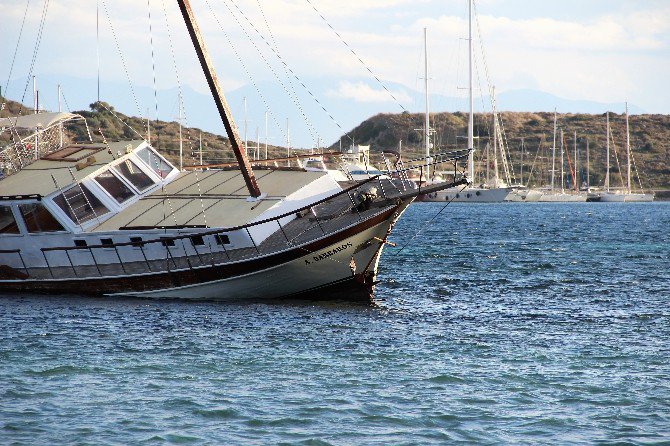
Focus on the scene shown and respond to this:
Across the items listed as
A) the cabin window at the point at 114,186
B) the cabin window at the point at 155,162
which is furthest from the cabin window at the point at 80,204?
the cabin window at the point at 155,162

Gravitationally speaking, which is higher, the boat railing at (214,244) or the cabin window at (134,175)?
the cabin window at (134,175)

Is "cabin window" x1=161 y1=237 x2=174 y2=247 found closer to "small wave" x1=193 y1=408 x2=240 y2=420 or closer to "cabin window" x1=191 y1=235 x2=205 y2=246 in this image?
"cabin window" x1=191 y1=235 x2=205 y2=246

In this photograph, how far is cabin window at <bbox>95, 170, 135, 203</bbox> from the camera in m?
37.4

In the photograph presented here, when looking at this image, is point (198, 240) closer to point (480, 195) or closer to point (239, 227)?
point (239, 227)

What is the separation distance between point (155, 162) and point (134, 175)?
161 cm

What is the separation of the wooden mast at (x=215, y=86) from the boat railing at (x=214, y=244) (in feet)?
6.77

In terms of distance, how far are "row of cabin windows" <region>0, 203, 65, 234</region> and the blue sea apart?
2.70 m

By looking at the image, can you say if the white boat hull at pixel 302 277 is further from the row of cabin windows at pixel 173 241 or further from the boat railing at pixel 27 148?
the boat railing at pixel 27 148

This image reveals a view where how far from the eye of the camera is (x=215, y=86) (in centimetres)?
3606

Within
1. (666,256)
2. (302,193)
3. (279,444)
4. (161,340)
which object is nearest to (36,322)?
(161,340)

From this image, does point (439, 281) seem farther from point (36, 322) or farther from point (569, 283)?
point (36, 322)

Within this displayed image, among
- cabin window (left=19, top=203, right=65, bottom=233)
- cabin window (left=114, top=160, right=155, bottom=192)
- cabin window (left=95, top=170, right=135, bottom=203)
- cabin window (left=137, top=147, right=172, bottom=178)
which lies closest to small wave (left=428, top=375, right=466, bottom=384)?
cabin window (left=19, top=203, right=65, bottom=233)

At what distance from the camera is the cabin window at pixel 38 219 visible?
36.1 metres

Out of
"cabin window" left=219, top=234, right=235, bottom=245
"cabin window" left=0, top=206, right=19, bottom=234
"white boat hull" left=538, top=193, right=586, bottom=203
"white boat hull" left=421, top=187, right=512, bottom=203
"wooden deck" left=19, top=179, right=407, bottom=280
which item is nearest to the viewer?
"wooden deck" left=19, top=179, right=407, bottom=280
